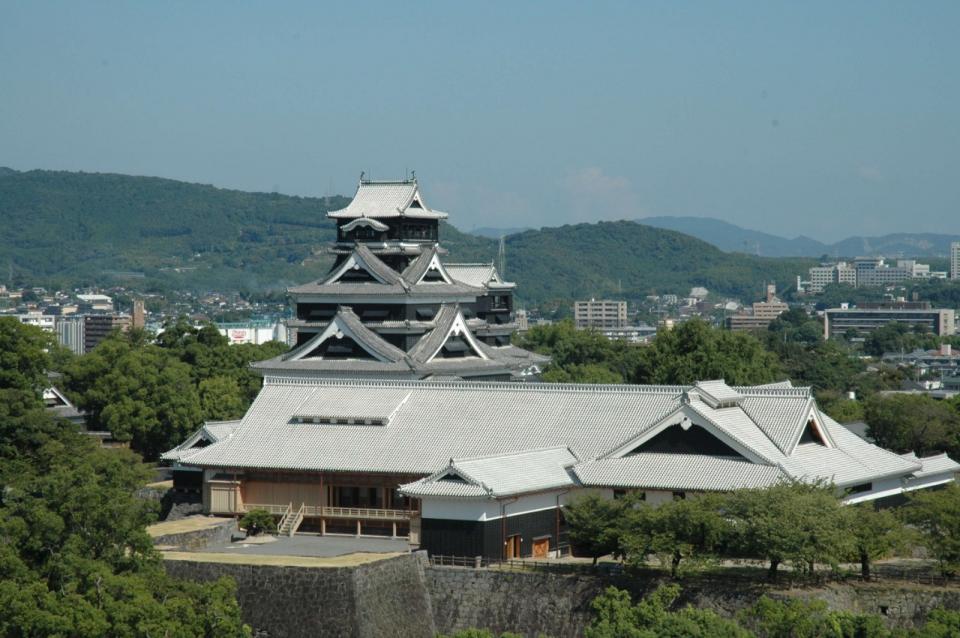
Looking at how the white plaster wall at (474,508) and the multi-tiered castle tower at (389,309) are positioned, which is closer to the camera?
the white plaster wall at (474,508)

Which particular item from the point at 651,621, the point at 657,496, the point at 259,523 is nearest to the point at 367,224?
the point at 259,523

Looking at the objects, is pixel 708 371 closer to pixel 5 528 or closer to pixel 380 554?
pixel 380 554

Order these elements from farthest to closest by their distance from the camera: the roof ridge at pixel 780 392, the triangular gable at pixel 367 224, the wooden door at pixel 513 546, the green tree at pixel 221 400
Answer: the green tree at pixel 221 400
the triangular gable at pixel 367 224
the roof ridge at pixel 780 392
the wooden door at pixel 513 546

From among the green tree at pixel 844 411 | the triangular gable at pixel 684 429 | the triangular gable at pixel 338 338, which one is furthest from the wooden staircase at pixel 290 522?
the green tree at pixel 844 411

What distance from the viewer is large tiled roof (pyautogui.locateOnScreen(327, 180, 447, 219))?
57.4 m

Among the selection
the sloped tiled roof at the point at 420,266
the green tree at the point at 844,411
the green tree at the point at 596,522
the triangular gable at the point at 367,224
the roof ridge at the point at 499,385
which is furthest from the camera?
the green tree at the point at 844,411

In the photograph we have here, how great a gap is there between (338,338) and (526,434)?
40.8 feet

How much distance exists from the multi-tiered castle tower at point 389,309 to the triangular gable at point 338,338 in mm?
31

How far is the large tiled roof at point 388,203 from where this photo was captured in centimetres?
5737

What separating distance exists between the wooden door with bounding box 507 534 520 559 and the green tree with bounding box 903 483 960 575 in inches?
333

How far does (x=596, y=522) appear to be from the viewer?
3631cm

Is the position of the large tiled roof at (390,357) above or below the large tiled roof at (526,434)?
above

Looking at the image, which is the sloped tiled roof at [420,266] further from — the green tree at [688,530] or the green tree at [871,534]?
the green tree at [871,534]

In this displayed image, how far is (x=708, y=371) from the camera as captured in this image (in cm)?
6125
